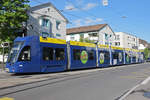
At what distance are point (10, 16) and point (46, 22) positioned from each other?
35.7 feet

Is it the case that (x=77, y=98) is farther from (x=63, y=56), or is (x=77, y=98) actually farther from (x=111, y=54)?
(x=111, y=54)

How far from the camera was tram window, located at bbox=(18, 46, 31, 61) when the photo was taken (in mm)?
12398

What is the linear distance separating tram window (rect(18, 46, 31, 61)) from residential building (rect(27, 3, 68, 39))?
15471mm

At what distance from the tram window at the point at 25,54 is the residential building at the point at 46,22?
15.5m

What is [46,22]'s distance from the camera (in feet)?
104

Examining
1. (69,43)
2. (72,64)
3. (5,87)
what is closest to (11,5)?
(69,43)

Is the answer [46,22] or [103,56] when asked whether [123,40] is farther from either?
[103,56]

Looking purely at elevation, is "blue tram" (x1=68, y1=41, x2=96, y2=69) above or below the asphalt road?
above

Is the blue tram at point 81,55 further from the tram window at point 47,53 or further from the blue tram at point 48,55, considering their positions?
the tram window at point 47,53

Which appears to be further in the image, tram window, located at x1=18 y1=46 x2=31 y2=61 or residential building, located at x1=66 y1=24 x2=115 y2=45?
residential building, located at x1=66 y1=24 x2=115 y2=45

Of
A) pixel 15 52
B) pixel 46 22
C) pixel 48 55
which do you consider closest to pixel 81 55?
pixel 48 55

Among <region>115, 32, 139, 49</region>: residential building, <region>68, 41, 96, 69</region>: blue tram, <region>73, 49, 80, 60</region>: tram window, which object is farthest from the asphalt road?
<region>115, 32, 139, 49</region>: residential building

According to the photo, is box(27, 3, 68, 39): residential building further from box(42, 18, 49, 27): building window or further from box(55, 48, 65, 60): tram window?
box(55, 48, 65, 60): tram window

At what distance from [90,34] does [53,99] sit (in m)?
44.1
